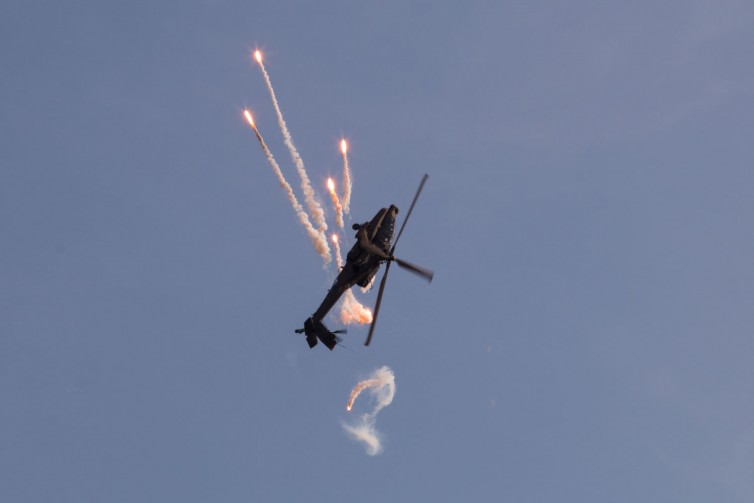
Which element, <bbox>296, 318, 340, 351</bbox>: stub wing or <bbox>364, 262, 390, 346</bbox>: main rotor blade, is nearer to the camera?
<bbox>364, 262, 390, 346</bbox>: main rotor blade

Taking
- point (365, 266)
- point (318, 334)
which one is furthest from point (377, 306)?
point (318, 334)

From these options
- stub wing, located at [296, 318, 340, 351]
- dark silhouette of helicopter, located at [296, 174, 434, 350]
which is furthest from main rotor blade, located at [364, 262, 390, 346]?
stub wing, located at [296, 318, 340, 351]

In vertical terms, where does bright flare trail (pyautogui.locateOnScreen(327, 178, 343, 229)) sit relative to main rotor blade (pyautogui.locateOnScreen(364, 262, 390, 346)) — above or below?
above

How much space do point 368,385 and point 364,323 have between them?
6.96m

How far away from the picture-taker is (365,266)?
8812cm

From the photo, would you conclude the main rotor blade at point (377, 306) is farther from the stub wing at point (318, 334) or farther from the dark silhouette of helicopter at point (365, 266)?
the stub wing at point (318, 334)

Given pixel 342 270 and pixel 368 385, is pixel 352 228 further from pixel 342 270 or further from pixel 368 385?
pixel 368 385

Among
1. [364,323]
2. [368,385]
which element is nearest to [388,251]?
[364,323]

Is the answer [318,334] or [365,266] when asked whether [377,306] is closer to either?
[365,266]

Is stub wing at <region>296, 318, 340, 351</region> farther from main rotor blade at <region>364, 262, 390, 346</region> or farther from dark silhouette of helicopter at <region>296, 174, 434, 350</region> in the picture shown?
main rotor blade at <region>364, 262, 390, 346</region>

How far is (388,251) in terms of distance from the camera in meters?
88.8

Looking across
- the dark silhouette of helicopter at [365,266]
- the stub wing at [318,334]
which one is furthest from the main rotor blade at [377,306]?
the stub wing at [318,334]

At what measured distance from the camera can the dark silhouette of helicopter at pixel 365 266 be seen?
86.6 m

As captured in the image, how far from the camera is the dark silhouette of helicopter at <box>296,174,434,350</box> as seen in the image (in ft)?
284
